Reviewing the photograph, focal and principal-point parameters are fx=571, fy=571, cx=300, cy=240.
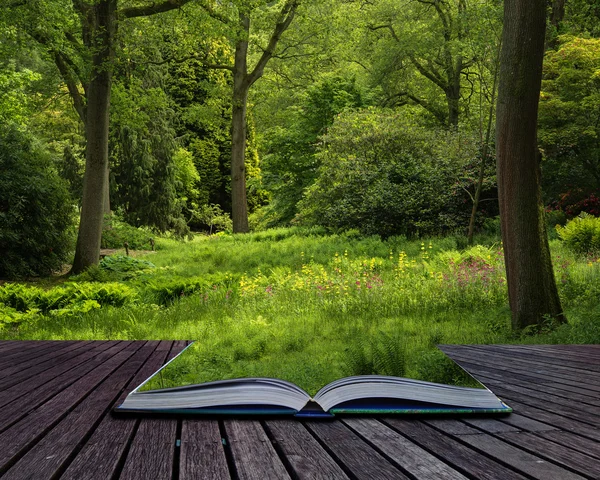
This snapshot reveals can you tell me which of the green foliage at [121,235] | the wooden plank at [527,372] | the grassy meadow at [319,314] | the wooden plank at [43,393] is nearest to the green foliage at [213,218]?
the green foliage at [121,235]

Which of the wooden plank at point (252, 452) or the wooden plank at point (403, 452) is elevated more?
the wooden plank at point (252, 452)

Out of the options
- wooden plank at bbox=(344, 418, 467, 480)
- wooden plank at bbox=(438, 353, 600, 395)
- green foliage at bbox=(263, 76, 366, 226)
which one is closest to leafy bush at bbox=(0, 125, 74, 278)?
wooden plank at bbox=(438, 353, 600, 395)

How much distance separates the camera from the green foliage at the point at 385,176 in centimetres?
1451

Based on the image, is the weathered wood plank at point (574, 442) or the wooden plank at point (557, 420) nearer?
the weathered wood plank at point (574, 442)

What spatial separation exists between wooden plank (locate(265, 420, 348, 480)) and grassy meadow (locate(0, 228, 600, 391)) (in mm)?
2462

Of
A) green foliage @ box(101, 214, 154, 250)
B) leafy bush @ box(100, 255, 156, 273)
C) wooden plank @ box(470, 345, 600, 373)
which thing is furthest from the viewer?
green foliage @ box(101, 214, 154, 250)

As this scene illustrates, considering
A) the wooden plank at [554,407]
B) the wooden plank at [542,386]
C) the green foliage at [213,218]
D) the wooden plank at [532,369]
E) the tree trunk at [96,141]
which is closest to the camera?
the wooden plank at [554,407]

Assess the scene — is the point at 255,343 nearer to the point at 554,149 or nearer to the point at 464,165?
the point at 464,165

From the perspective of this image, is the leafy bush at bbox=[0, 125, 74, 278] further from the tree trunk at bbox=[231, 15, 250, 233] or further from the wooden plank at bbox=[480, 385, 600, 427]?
→ the wooden plank at bbox=[480, 385, 600, 427]

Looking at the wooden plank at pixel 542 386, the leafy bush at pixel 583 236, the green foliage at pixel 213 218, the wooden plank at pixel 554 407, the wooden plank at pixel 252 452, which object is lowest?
the wooden plank at pixel 542 386

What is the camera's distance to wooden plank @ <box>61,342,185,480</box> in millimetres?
1498

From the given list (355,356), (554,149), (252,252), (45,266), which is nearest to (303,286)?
(355,356)

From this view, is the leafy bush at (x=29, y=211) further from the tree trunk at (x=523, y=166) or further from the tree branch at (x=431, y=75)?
the tree branch at (x=431, y=75)

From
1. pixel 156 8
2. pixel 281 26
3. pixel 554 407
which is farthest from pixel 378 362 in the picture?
pixel 281 26
